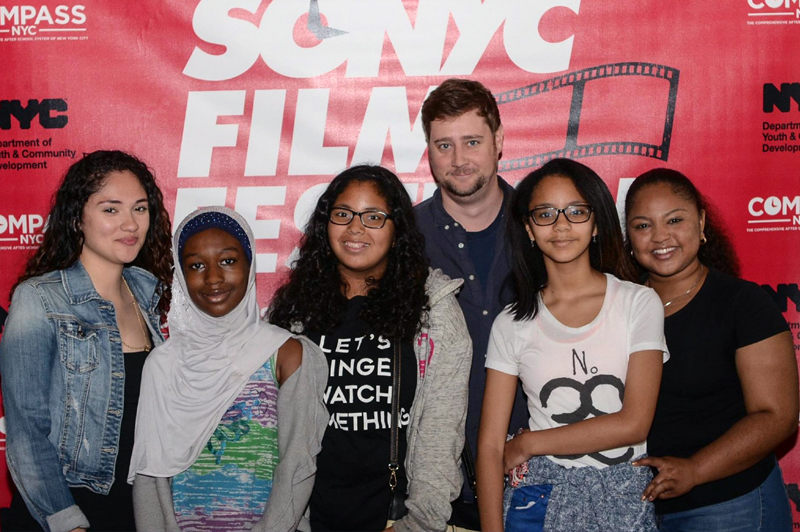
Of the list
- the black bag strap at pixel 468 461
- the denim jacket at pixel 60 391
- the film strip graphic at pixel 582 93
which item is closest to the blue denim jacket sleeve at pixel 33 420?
the denim jacket at pixel 60 391

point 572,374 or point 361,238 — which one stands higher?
point 361,238

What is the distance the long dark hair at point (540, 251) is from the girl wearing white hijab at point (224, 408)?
73cm

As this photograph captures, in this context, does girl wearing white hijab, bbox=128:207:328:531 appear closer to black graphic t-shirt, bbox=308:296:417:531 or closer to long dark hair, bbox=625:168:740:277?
black graphic t-shirt, bbox=308:296:417:531

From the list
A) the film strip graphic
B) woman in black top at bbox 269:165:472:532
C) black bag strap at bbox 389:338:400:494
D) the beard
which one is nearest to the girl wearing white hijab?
woman in black top at bbox 269:165:472:532

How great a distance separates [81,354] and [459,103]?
1.78 meters

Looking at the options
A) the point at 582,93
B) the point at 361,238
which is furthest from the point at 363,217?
the point at 582,93

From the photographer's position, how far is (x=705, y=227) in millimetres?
2662

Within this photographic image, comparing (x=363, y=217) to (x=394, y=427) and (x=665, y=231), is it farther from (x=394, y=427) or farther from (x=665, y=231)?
(x=665, y=231)

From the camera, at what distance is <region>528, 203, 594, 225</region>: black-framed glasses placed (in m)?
2.20

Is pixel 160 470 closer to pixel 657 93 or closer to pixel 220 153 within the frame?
pixel 220 153

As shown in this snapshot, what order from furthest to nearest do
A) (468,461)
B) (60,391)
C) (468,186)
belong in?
(468,186) < (468,461) < (60,391)

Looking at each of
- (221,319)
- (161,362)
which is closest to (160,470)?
(161,362)

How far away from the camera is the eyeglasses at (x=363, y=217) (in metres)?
2.29

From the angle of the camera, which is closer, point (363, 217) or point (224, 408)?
point (224, 408)
